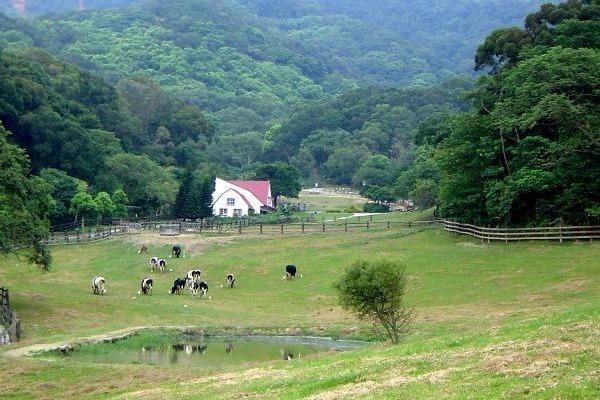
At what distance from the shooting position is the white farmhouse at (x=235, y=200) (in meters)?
105

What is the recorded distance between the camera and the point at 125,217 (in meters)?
89.3

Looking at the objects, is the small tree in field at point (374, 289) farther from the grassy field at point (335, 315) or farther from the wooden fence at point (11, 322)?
the wooden fence at point (11, 322)

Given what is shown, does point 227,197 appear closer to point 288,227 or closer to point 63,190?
point 63,190

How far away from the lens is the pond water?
32969 mm

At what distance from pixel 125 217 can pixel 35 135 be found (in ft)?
42.8

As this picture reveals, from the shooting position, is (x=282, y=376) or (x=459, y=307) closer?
(x=282, y=376)

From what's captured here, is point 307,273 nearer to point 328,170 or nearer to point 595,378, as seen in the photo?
point 595,378

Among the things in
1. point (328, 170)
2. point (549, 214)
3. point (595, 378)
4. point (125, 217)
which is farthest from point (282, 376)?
point (328, 170)

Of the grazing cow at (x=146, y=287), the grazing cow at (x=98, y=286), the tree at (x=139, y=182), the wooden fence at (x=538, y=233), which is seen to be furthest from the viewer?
the tree at (x=139, y=182)

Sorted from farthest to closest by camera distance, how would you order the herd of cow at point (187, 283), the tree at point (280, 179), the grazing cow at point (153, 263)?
the tree at point (280, 179)
the grazing cow at point (153, 263)
the herd of cow at point (187, 283)

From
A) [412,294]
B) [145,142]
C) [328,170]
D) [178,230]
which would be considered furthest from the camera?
[328,170]

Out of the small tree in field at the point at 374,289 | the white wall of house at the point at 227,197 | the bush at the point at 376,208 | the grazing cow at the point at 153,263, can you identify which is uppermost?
the white wall of house at the point at 227,197

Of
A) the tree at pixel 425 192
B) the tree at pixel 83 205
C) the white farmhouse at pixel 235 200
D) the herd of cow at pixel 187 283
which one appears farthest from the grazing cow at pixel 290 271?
the white farmhouse at pixel 235 200

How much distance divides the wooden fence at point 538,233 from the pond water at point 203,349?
66.7ft
